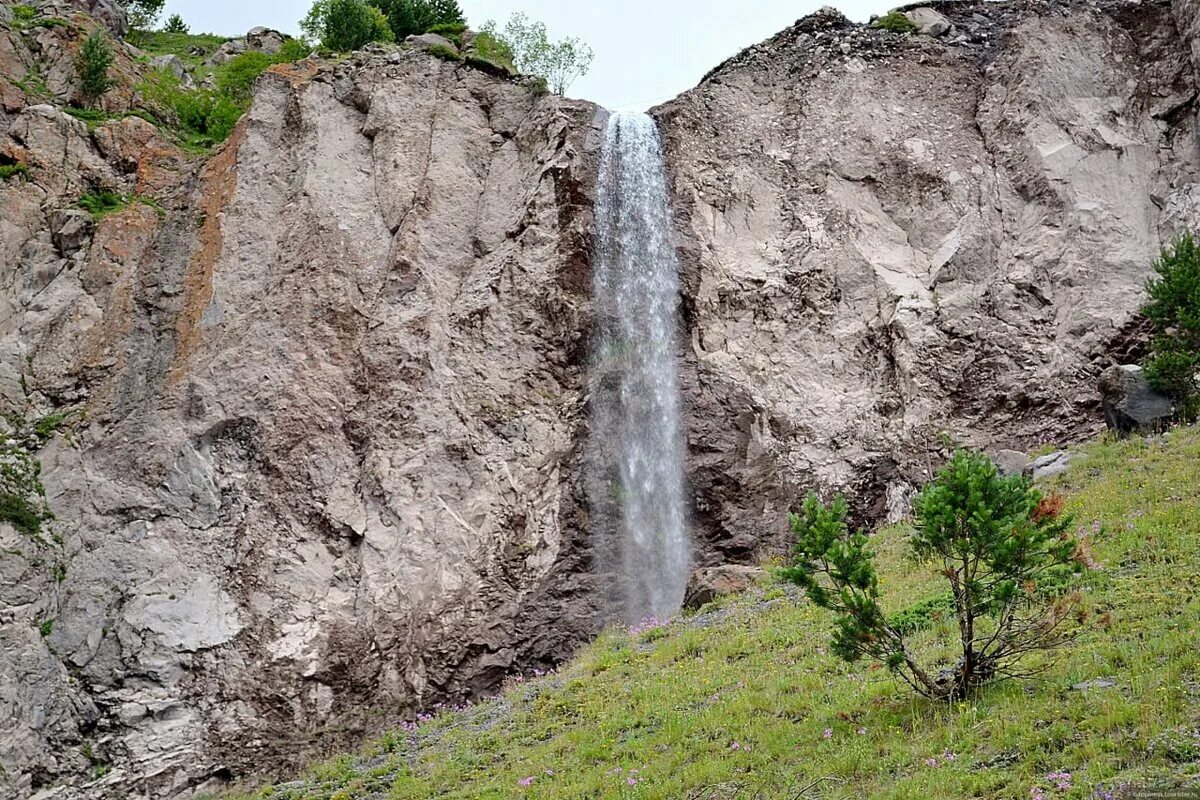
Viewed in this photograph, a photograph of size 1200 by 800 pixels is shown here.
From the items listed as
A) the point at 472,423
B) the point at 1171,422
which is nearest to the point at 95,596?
the point at 472,423

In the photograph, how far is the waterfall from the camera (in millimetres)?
21547

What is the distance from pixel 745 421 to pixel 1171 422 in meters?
8.54

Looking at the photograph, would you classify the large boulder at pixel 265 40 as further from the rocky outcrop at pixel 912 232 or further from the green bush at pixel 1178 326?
the green bush at pixel 1178 326

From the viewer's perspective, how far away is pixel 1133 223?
25.4m

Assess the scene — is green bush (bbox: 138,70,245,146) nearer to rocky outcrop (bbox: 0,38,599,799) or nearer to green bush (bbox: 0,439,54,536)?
rocky outcrop (bbox: 0,38,599,799)

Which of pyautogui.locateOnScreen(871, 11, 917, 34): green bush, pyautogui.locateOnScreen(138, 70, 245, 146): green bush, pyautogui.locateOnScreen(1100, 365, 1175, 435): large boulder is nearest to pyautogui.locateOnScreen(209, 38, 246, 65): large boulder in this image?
pyautogui.locateOnScreen(138, 70, 245, 146): green bush

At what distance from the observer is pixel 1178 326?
22.0 metres

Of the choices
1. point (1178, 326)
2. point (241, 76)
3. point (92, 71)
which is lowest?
point (1178, 326)

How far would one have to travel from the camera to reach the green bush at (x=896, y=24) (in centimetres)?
2984

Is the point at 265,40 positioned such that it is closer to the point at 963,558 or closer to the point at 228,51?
the point at 228,51

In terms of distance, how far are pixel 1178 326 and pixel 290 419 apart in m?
18.9

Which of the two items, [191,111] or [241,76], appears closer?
[191,111]

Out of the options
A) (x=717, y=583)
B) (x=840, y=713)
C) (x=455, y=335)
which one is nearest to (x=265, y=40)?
(x=455, y=335)

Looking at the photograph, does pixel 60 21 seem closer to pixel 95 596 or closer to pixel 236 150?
pixel 236 150
